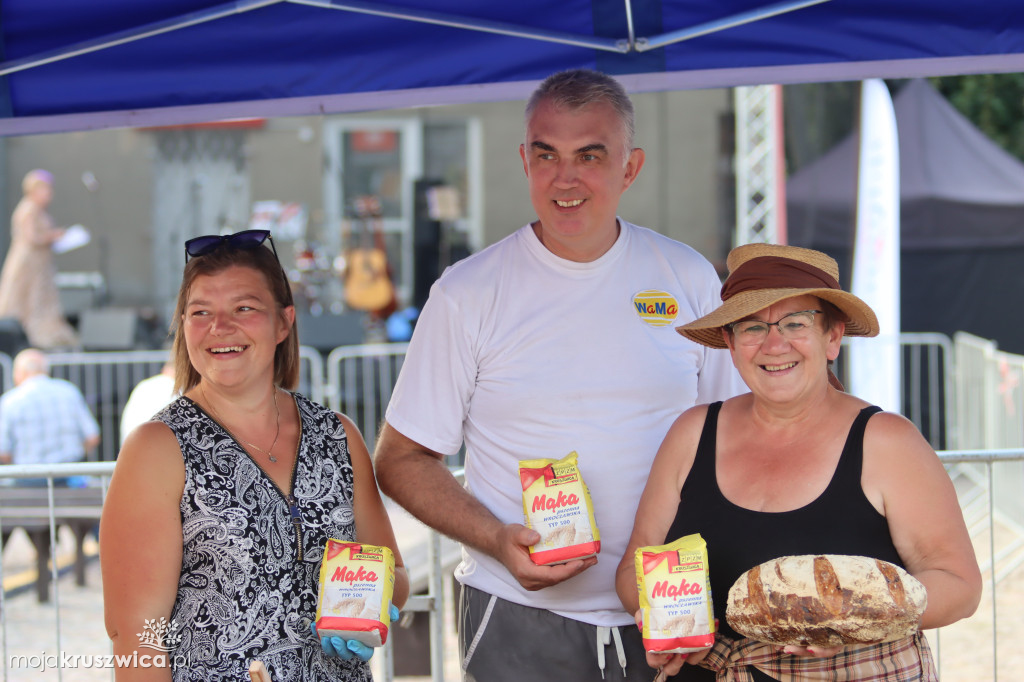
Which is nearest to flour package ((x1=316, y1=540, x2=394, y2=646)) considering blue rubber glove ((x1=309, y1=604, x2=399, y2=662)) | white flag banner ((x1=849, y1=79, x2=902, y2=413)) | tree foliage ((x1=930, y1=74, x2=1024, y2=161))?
blue rubber glove ((x1=309, y1=604, x2=399, y2=662))

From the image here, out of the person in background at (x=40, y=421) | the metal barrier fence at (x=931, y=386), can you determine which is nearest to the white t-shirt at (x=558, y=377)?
the person in background at (x=40, y=421)

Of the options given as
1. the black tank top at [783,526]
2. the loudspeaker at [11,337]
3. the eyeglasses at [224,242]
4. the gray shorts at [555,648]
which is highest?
the eyeglasses at [224,242]

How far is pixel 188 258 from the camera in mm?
2488

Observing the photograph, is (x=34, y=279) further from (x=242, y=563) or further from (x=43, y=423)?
(x=242, y=563)

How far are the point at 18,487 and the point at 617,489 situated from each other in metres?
6.15

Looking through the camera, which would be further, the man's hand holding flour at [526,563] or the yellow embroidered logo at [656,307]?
the yellow embroidered logo at [656,307]

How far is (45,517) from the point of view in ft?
20.0

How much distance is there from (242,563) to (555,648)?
81 cm

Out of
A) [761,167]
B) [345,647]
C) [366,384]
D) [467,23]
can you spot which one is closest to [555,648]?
[345,647]

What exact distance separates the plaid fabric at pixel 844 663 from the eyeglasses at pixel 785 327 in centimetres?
65

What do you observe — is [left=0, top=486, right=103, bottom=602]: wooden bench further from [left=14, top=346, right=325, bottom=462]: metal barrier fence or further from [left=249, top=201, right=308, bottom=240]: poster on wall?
[left=249, top=201, right=308, bottom=240]: poster on wall

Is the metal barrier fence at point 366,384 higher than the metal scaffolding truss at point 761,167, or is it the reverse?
the metal scaffolding truss at point 761,167

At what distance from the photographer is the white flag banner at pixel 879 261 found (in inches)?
302

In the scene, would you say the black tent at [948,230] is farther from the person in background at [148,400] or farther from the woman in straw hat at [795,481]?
the woman in straw hat at [795,481]
